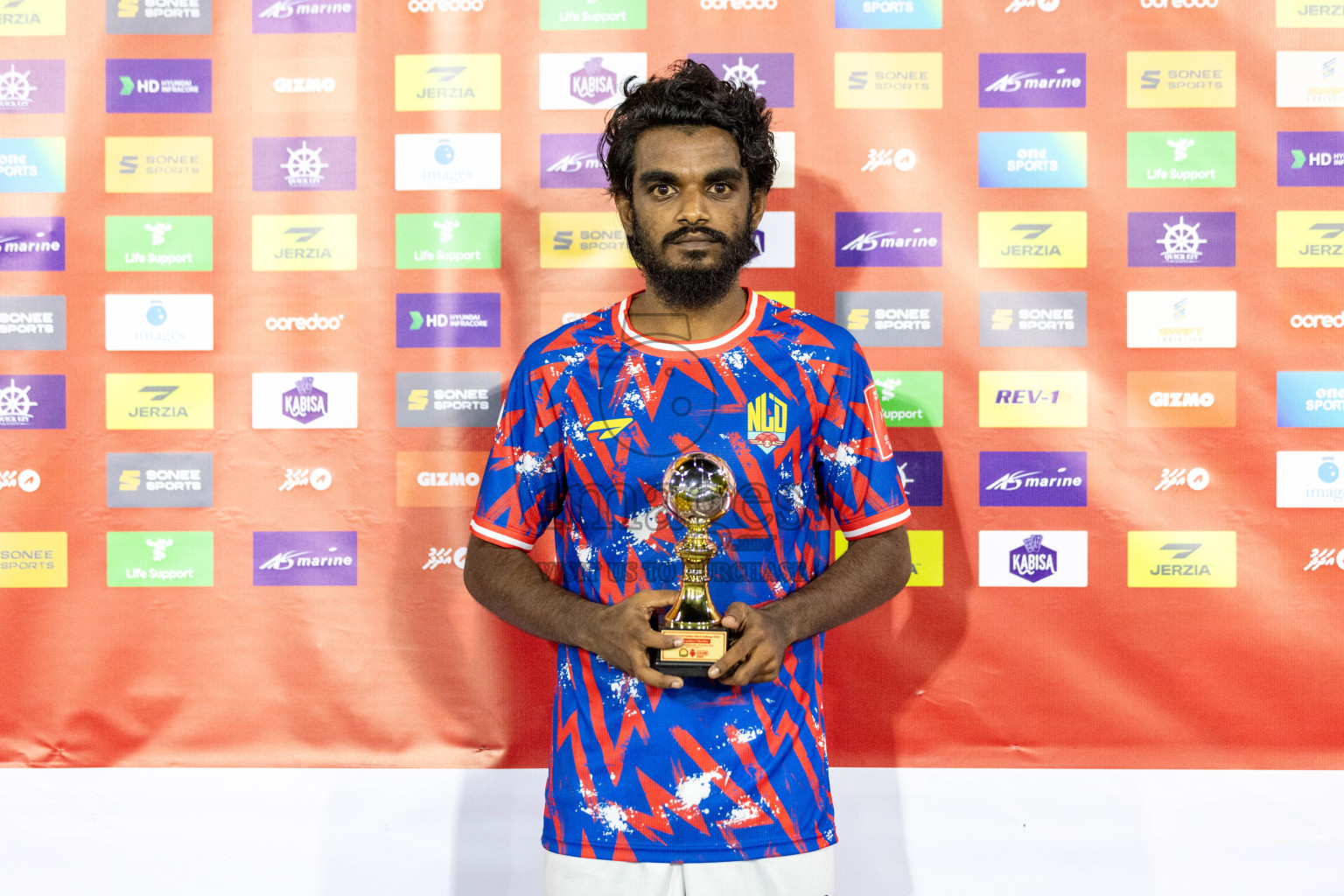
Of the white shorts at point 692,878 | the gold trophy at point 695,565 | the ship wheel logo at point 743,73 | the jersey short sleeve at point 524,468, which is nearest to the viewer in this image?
the gold trophy at point 695,565

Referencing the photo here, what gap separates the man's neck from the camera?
4.66 feet

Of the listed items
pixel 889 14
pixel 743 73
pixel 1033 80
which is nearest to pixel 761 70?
pixel 743 73

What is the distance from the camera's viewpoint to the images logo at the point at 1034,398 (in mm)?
2062

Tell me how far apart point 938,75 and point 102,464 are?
6.89 feet

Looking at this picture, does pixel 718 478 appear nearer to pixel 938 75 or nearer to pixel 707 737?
pixel 707 737

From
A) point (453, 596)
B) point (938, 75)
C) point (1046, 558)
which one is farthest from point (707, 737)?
point (938, 75)

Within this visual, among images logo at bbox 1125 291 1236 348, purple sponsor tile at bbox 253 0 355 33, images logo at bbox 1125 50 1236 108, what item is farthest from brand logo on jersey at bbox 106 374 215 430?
images logo at bbox 1125 50 1236 108

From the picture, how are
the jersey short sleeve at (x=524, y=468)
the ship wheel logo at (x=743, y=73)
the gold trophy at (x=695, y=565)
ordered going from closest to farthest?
the gold trophy at (x=695, y=565) → the jersey short sleeve at (x=524, y=468) → the ship wheel logo at (x=743, y=73)

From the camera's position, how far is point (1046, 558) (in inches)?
81.5

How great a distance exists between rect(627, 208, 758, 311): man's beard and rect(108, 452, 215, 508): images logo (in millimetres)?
1251

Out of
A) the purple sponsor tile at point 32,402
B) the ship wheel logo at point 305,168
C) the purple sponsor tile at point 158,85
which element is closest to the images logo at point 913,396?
the ship wheel logo at point 305,168

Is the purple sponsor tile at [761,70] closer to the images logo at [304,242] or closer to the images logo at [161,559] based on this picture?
the images logo at [304,242]

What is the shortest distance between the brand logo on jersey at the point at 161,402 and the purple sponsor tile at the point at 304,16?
0.81m

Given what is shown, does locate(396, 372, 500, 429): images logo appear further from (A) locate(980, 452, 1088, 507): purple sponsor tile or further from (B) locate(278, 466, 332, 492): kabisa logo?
(A) locate(980, 452, 1088, 507): purple sponsor tile
